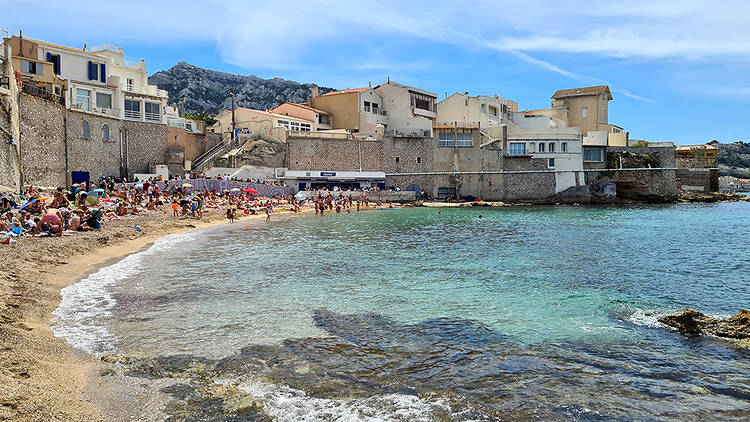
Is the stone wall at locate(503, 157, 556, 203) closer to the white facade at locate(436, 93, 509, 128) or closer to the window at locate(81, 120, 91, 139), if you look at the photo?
the white facade at locate(436, 93, 509, 128)

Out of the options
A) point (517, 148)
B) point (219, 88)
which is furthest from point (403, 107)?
point (219, 88)

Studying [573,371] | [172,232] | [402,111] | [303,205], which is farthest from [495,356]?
[402,111]

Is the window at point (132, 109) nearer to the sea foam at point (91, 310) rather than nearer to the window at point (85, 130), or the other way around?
the window at point (85, 130)

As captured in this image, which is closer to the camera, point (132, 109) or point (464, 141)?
point (132, 109)

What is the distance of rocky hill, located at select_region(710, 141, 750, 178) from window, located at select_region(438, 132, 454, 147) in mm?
102842

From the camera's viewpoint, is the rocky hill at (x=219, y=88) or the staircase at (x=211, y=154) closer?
the staircase at (x=211, y=154)

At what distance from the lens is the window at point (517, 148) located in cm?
5444

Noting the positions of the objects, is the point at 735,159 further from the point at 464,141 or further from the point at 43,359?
the point at 43,359

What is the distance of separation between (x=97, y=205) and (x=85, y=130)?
1301 centimetres

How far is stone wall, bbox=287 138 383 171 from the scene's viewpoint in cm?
4816

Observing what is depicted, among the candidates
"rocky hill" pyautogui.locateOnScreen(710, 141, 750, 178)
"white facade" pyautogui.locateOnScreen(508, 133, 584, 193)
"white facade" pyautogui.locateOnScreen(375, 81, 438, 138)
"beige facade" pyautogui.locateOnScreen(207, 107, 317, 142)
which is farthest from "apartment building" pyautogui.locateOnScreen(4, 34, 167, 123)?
"rocky hill" pyautogui.locateOnScreen(710, 141, 750, 178)

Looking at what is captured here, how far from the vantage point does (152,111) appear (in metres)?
41.0

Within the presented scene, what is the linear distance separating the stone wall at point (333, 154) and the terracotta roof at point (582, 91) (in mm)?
31592

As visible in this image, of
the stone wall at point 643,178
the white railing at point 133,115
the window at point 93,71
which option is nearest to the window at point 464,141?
the stone wall at point 643,178
